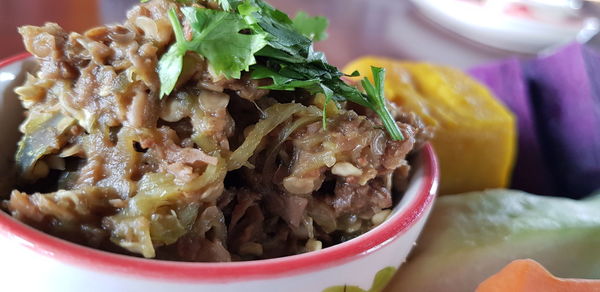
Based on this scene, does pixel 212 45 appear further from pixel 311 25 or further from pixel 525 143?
pixel 525 143

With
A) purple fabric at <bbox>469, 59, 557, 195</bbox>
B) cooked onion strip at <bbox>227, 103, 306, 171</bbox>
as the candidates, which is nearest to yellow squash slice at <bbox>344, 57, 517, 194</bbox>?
purple fabric at <bbox>469, 59, 557, 195</bbox>

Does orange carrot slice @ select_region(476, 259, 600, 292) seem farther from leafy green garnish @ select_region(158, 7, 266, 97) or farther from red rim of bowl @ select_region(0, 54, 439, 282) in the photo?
leafy green garnish @ select_region(158, 7, 266, 97)

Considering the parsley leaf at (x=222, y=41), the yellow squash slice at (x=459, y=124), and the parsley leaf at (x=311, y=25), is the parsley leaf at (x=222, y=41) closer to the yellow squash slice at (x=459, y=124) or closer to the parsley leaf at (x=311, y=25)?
the parsley leaf at (x=311, y=25)

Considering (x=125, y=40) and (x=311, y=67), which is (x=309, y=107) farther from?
(x=125, y=40)

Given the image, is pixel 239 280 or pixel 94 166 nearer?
pixel 239 280

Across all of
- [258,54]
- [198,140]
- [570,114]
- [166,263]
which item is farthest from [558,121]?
[166,263]

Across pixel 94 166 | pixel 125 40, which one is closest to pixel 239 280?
pixel 94 166

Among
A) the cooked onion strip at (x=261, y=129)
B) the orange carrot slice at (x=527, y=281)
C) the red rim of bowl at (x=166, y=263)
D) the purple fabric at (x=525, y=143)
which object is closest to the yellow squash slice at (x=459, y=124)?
the purple fabric at (x=525, y=143)
